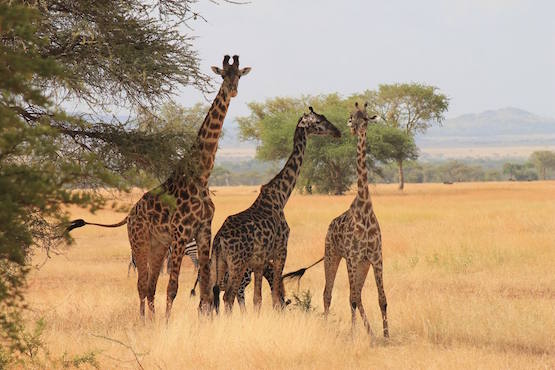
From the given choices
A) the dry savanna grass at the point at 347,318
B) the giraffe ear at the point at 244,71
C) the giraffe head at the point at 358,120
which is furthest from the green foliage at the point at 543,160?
the giraffe ear at the point at 244,71

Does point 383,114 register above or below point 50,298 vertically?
above

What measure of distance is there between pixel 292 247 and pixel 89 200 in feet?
56.7

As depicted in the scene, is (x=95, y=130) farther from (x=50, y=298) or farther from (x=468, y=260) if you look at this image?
(x=468, y=260)

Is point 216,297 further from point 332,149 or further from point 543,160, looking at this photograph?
point 543,160

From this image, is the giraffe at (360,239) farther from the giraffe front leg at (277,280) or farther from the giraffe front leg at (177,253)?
the giraffe front leg at (177,253)

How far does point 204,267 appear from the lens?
1010 centimetres

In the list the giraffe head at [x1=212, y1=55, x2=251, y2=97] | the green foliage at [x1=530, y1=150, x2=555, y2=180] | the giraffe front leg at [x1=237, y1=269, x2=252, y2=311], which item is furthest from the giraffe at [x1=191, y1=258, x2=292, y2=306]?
the green foliage at [x1=530, y1=150, x2=555, y2=180]

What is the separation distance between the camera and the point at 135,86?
1075cm

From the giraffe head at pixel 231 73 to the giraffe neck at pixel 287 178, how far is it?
1.27 meters

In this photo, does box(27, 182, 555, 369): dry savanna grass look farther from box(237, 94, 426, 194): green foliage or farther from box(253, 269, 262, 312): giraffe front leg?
box(237, 94, 426, 194): green foliage

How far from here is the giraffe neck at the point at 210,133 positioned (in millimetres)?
10414

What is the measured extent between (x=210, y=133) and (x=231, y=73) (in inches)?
32.4

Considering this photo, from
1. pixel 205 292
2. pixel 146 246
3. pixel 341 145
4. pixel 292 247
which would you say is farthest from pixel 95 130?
pixel 341 145

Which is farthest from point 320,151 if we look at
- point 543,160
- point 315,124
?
point 543,160
